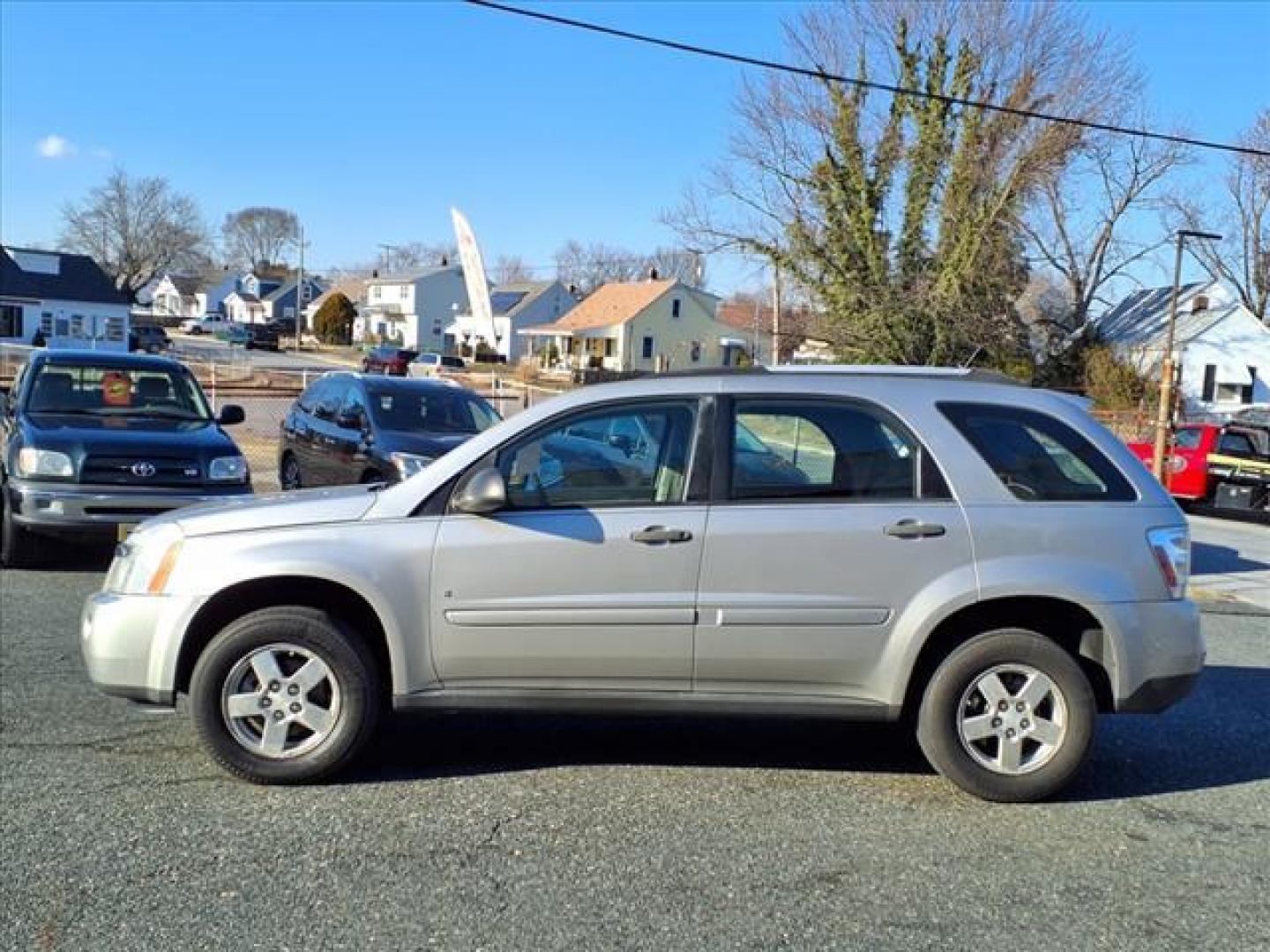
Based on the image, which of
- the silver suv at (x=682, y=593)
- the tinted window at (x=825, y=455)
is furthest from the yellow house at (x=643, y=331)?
the silver suv at (x=682, y=593)

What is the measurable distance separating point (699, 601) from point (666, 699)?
44 centimetres

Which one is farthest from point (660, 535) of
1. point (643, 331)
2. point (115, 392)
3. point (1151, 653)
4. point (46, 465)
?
point (643, 331)

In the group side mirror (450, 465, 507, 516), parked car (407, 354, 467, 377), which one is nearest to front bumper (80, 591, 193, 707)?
side mirror (450, 465, 507, 516)

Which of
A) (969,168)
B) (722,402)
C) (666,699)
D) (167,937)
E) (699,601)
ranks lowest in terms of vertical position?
(167,937)

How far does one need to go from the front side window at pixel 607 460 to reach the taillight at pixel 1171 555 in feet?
6.32

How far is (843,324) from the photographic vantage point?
3422 centimetres

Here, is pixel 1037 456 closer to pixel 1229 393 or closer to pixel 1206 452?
pixel 1206 452

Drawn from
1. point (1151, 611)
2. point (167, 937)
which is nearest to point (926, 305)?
point (1151, 611)

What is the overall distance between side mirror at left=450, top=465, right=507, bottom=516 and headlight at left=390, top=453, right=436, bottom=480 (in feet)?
18.0

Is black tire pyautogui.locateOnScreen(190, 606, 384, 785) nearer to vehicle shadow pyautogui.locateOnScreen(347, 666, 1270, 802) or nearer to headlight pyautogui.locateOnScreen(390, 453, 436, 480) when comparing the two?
vehicle shadow pyautogui.locateOnScreen(347, 666, 1270, 802)

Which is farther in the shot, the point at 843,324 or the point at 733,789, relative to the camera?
the point at 843,324

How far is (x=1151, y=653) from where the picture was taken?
4508 millimetres

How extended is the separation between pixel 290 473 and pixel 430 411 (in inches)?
108

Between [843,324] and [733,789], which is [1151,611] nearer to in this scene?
[733,789]
